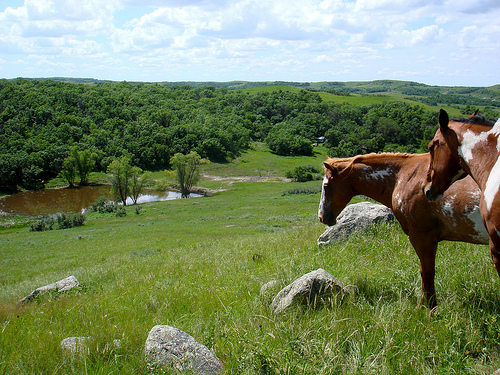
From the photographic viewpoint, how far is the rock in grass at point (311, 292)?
4504 millimetres

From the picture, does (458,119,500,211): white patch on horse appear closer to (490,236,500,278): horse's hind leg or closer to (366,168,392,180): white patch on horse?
(490,236,500,278): horse's hind leg

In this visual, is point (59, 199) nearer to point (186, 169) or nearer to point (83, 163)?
Result: point (83, 163)

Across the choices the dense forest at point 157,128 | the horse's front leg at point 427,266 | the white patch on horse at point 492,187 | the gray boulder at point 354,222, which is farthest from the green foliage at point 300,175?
the white patch on horse at point 492,187

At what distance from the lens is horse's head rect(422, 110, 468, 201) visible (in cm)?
353

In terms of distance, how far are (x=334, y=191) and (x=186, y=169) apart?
235 ft

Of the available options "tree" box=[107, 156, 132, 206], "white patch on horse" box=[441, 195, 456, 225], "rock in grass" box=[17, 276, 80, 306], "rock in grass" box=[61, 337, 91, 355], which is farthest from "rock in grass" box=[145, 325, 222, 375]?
"tree" box=[107, 156, 132, 206]

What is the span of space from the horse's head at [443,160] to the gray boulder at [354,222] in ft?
16.3

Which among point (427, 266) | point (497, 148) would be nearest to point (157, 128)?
point (427, 266)

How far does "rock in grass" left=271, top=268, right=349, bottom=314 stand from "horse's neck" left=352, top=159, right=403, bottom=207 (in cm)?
185

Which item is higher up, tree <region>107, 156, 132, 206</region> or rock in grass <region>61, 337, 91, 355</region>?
rock in grass <region>61, 337, 91, 355</region>

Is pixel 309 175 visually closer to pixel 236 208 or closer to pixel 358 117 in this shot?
pixel 236 208

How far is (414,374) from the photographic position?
10.3ft

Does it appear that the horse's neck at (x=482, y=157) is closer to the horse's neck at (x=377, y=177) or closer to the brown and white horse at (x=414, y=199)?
the brown and white horse at (x=414, y=199)

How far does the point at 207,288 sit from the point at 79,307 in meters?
2.22
